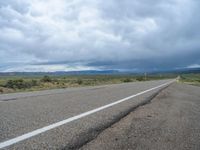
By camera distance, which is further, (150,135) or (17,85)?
(17,85)

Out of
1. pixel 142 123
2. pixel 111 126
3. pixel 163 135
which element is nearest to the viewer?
pixel 163 135

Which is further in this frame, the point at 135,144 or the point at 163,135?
the point at 163,135

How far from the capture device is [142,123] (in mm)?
6758

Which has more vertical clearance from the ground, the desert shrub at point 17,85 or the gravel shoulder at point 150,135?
the gravel shoulder at point 150,135

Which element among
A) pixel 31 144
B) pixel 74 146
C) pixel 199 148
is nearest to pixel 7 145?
pixel 31 144

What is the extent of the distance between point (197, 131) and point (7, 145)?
387 cm

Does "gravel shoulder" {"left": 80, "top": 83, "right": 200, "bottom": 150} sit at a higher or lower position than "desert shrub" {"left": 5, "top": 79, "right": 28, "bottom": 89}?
higher

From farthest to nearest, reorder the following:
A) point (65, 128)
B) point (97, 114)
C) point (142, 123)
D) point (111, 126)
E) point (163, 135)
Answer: point (97, 114)
point (142, 123)
point (111, 126)
point (65, 128)
point (163, 135)

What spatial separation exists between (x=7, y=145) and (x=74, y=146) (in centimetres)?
106

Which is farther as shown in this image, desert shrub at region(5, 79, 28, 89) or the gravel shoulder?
desert shrub at region(5, 79, 28, 89)

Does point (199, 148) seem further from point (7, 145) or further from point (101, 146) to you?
point (7, 145)

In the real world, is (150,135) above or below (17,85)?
above

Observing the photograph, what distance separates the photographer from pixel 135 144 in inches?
185

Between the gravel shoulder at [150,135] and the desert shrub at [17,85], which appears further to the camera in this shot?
the desert shrub at [17,85]
